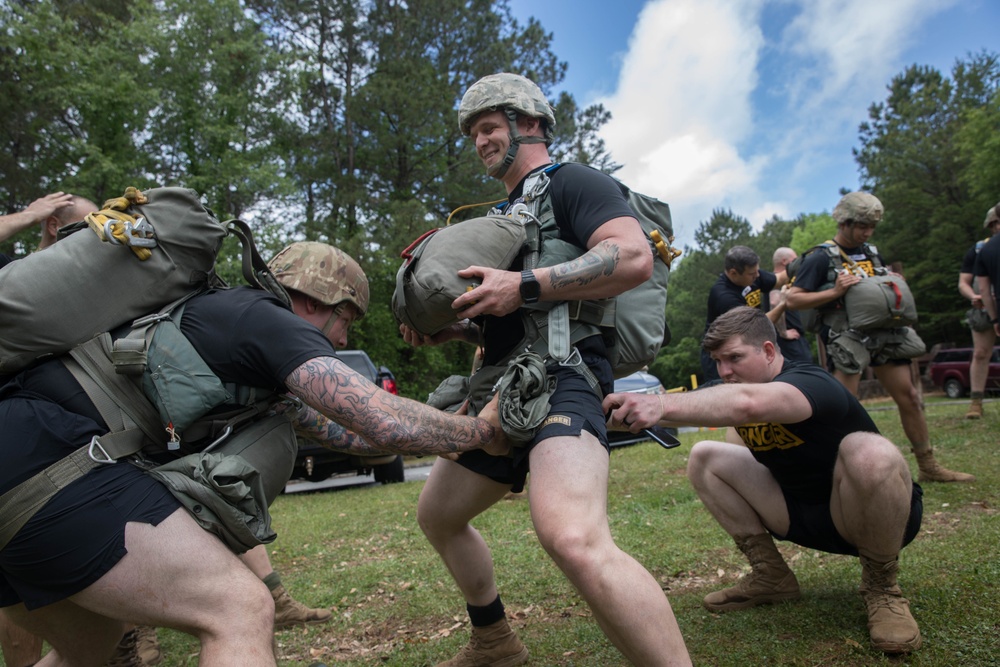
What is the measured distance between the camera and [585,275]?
252 cm

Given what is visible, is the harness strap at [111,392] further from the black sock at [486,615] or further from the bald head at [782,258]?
the bald head at [782,258]

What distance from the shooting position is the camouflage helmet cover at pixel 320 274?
2656 mm

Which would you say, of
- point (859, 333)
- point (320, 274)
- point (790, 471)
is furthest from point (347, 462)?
point (320, 274)

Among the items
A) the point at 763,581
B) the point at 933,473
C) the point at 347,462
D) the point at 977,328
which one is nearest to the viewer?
the point at 763,581

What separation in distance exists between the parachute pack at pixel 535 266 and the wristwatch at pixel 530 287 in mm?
106

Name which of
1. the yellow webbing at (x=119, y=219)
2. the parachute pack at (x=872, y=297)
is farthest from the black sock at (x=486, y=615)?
the parachute pack at (x=872, y=297)

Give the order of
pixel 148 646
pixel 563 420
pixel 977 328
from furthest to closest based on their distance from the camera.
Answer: pixel 977 328 < pixel 148 646 < pixel 563 420

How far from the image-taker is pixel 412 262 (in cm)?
275

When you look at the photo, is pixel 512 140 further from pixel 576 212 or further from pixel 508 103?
pixel 576 212

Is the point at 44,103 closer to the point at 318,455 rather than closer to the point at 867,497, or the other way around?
the point at 318,455

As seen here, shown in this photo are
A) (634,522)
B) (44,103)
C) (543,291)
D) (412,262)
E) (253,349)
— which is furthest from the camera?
(44,103)

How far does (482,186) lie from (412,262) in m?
23.5

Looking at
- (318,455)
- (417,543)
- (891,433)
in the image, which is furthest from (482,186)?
(417,543)

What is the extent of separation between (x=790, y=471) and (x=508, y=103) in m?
2.09
